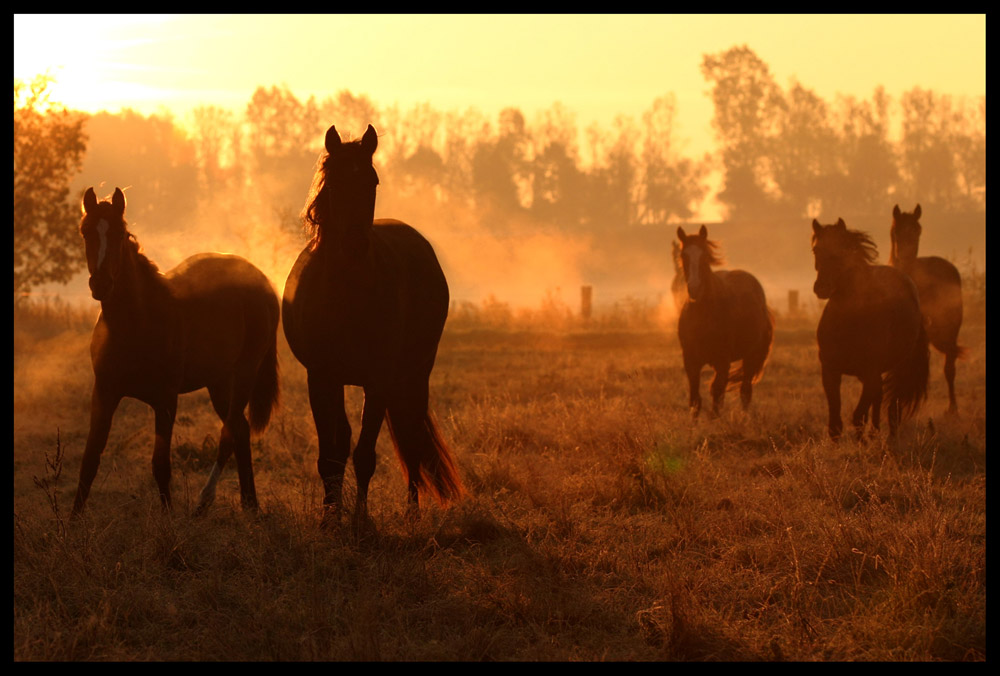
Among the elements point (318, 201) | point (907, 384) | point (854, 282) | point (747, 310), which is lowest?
point (907, 384)

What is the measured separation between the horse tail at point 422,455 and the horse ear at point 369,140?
1.69 m

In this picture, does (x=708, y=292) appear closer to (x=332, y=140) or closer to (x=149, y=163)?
→ (x=332, y=140)

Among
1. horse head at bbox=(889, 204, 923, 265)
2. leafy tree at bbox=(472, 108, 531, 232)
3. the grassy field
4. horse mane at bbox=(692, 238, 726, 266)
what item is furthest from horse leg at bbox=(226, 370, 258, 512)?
leafy tree at bbox=(472, 108, 531, 232)

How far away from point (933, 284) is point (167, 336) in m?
9.20

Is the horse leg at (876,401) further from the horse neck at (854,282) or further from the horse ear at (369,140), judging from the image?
the horse ear at (369,140)

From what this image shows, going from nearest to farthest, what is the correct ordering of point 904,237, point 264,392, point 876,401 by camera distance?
point 264,392, point 876,401, point 904,237

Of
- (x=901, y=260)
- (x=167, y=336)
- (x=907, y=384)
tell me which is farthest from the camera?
(x=901, y=260)

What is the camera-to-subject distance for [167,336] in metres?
6.50

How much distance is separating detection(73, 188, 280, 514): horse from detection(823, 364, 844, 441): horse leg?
201 inches

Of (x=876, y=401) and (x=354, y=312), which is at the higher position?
(x=354, y=312)

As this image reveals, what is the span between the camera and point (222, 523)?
627 cm

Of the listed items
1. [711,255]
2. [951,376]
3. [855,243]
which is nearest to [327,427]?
[855,243]

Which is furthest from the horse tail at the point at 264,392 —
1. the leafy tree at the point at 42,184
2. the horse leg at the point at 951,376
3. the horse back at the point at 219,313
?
the leafy tree at the point at 42,184
